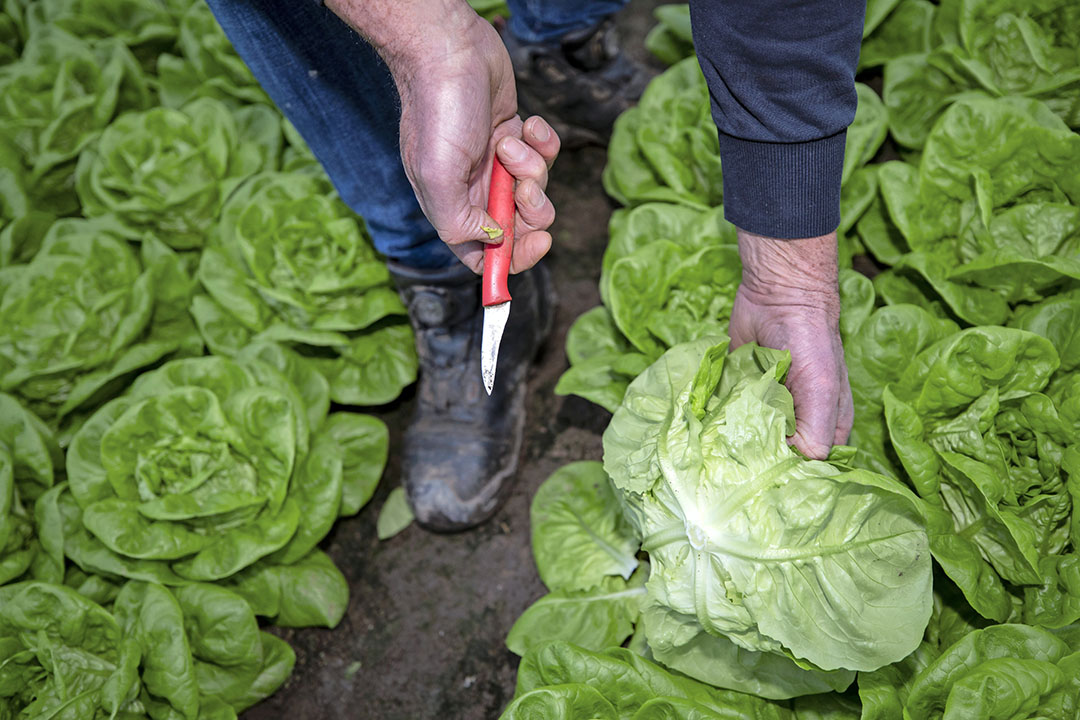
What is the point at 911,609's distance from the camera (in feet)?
5.12

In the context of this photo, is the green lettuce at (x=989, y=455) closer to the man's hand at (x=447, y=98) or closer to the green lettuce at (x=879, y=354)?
the green lettuce at (x=879, y=354)

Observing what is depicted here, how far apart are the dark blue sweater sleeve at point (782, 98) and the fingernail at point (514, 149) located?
391mm

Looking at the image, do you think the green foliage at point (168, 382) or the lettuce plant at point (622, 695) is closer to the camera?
the lettuce plant at point (622, 695)

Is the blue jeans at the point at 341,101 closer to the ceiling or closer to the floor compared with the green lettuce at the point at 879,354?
closer to the ceiling

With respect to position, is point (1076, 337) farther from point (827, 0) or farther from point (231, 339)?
point (231, 339)

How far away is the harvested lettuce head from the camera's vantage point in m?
1.57

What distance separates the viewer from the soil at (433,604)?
2.44m

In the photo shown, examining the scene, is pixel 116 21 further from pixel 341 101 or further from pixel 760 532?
pixel 760 532

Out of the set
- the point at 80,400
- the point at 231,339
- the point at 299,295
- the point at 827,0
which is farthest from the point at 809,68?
the point at 80,400

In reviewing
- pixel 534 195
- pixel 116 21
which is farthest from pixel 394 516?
pixel 116 21

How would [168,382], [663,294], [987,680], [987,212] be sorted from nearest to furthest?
[987,680]
[987,212]
[663,294]
[168,382]

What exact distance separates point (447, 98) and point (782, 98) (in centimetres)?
62

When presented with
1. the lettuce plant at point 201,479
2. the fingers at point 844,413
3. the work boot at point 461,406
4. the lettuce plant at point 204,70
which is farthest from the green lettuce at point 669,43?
the lettuce plant at point 201,479

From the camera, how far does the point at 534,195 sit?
1.72 m
